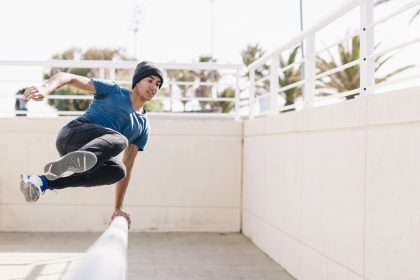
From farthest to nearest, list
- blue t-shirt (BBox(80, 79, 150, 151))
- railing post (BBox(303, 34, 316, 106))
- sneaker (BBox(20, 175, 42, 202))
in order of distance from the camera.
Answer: railing post (BBox(303, 34, 316, 106)) → blue t-shirt (BBox(80, 79, 150, 151)) → sneaker (BBox(20, 175, 42, 202))

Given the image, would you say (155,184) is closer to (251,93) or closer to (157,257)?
(251,93)

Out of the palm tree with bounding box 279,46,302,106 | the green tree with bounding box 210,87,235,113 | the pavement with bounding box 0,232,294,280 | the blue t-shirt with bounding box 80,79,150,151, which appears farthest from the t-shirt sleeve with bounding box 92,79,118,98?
the green tree with bounding box 210,87,235,113

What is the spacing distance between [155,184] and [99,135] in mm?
6318

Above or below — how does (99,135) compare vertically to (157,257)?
above

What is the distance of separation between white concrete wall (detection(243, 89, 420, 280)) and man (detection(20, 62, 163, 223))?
1.74 meters

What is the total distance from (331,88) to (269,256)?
1441 cm

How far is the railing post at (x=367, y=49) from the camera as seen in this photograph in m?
5.40

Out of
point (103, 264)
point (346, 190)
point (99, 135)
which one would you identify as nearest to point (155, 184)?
point (346, 190)

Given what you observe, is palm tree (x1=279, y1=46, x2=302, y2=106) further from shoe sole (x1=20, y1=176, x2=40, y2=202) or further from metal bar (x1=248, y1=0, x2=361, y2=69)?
shoe sole (x1=20, y1=176, x2=40, y2=202)

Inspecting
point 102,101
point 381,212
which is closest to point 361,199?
point 381,212

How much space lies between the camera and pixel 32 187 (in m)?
4.60

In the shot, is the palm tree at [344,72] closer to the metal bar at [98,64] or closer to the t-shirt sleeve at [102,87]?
the metal bar at [98,64]

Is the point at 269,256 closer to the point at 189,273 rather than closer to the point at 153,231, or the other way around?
the point at 189,273

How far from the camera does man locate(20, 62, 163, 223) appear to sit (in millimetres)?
4449
